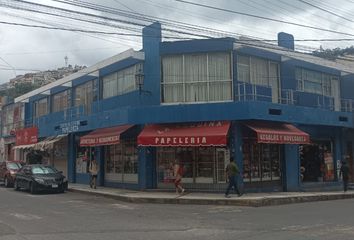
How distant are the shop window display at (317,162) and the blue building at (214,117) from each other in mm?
58

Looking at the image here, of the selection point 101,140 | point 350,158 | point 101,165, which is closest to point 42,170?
point 101,140

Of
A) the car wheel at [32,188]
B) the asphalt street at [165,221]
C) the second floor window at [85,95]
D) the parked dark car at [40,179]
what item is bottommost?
the asphalt street at [165,221]

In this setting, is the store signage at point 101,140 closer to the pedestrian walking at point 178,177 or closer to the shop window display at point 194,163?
the shop window display at point 194,163

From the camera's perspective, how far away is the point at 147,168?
23984 millimetres

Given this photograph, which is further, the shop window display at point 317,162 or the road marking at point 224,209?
the shop window display at point 317,162

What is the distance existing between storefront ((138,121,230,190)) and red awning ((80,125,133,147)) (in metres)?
1.38

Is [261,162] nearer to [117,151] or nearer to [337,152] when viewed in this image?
[337,152]

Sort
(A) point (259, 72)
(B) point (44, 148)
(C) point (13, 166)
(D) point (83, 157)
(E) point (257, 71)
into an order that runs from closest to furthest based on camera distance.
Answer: (E) point (257, 71) → (A) point (259, 72) → (C) point (13, 166) → (D) point (83, 157) → (B) point (44, 148)

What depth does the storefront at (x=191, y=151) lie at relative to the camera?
2181 centimetres

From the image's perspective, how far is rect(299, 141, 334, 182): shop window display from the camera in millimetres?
27172

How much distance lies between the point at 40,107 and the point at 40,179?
16343 mm

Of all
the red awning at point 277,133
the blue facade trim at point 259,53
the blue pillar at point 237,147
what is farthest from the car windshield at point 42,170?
the blue facade trim at point 259,53

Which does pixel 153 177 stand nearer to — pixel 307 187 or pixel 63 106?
pixel 307 187

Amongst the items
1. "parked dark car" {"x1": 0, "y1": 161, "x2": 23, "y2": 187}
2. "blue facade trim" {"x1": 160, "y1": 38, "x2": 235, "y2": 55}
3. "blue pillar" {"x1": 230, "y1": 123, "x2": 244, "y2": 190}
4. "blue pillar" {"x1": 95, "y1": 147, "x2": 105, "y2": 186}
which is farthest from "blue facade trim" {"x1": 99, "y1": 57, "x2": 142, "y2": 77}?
"parked dark car" {"x1": 0, "y1": 161, "x2": 23, "y2": 187}
